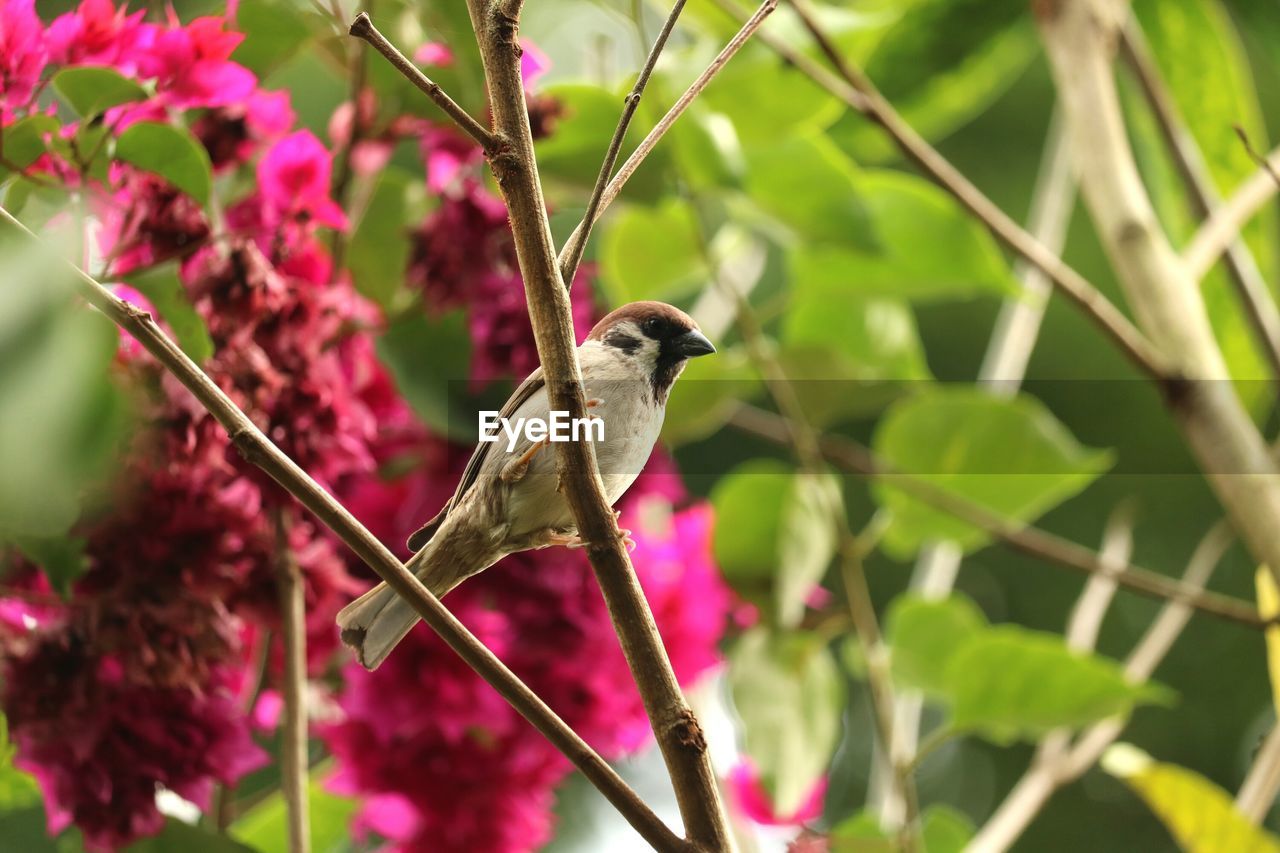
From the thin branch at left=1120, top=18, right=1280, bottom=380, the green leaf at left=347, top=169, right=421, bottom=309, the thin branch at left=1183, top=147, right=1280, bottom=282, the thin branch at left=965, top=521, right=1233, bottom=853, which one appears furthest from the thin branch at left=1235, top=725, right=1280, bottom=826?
the green leaf at left=347, top=169, right=421, bottom=309

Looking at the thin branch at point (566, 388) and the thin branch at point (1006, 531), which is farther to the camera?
the thin branch at point (1006, 531)

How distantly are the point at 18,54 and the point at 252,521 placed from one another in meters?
0.37

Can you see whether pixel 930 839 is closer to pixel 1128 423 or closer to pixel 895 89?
pixel 895 89

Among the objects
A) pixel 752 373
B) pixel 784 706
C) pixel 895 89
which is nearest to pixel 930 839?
pixel 784 706

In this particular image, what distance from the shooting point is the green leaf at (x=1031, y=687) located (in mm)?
1288

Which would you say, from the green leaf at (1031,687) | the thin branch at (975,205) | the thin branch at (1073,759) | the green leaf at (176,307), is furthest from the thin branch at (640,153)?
the thin branch at (1073,759)

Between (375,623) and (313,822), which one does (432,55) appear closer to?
(375,623)

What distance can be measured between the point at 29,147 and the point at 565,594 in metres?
0.53

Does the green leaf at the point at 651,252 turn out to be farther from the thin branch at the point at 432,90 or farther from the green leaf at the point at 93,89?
the thin branch at the point at 432,90

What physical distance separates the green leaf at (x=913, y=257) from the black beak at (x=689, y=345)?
62 centimetres

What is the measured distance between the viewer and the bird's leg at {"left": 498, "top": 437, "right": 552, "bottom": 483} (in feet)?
2.66

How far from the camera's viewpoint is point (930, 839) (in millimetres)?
1543

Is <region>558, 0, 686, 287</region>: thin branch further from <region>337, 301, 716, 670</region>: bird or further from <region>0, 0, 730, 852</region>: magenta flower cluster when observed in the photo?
<region>0, 0, 730, 852</region>: magenta flower cluster

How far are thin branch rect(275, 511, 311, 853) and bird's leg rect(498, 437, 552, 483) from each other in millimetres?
242
